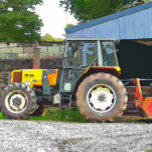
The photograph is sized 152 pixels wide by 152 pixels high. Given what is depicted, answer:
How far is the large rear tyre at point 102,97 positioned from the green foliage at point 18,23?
2176 cm

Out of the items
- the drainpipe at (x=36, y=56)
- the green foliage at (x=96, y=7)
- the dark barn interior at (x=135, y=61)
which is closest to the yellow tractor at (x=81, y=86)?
the drainpipe at (x=36, y=56)

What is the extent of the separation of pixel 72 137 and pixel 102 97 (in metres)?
2.10

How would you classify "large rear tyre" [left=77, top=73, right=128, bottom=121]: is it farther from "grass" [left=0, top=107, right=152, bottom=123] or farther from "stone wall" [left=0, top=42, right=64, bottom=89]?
"stone wall" [left=0, top=42, right=64, bottom=89]

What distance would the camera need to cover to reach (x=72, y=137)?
23.4 feet

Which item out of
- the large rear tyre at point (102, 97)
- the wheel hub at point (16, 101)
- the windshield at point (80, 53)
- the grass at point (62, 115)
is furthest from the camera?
the wheel hub at point (16, 101)

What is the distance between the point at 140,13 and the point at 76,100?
29.0 ft

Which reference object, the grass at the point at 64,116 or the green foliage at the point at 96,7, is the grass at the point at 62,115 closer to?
the grass at the point at 64,116

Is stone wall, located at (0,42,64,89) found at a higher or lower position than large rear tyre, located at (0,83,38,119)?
higher

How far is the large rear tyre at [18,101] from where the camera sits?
953 cm

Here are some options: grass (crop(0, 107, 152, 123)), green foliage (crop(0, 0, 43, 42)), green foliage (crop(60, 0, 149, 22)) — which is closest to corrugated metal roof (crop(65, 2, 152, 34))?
grass (crop(0, 107, 152, 123))

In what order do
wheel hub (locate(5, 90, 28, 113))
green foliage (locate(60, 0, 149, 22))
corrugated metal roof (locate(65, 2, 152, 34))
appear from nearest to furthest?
wheel hub (locate(5, 90, 28, 113)), corrugated metal roof (locate(65, 2, 152, 34)), green foliage (locate(60, 0, 149, 22))

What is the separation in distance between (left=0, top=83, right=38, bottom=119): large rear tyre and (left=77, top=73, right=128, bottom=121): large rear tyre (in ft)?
4.27

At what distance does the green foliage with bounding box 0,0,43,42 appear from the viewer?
3038 cm

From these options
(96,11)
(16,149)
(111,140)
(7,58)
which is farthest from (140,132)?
(96,11)
